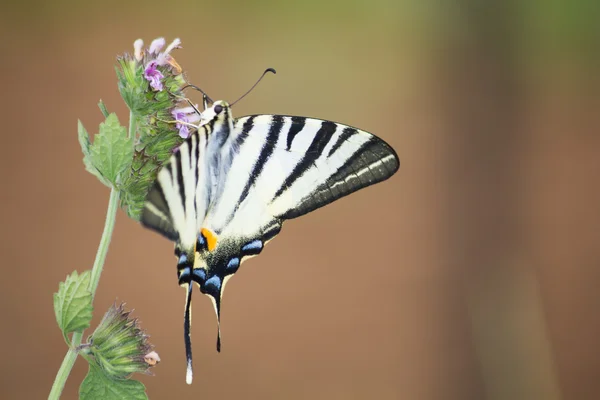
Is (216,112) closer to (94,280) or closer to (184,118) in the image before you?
(184,118)

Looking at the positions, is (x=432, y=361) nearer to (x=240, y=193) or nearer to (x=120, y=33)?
(x=120, y=33)

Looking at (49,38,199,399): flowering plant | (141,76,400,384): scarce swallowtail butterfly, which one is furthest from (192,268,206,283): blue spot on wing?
(49,38,199,399): flowering plant

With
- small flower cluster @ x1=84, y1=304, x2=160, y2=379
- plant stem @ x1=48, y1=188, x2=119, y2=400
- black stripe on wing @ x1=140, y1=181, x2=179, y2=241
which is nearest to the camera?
black stripe on wing @ x1=140, y1=181, x2=179, y2=241

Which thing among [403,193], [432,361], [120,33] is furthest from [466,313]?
[120,33]

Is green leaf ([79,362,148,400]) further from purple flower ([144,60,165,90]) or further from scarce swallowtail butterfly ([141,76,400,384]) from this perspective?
purple flower ([144,60,165,90])

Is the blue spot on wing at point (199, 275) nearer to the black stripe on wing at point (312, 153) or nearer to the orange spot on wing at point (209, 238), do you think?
the orange spot on wing at point (209, 238)

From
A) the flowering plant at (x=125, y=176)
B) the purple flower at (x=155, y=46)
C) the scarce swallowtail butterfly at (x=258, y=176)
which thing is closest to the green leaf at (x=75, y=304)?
the flowering plant at (x=125, y=176)
